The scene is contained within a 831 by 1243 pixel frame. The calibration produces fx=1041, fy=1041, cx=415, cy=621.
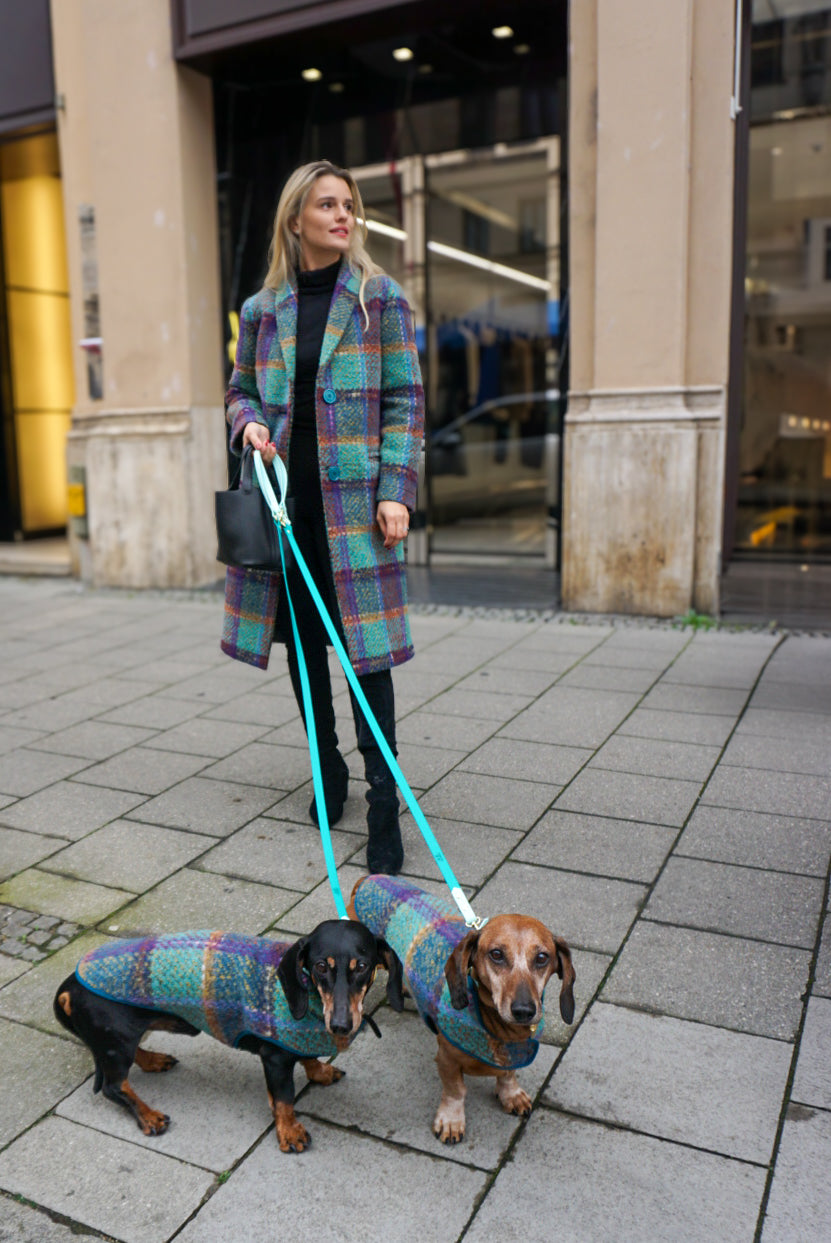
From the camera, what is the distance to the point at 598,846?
11.8ft

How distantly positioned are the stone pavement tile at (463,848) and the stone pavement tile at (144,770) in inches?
43.4

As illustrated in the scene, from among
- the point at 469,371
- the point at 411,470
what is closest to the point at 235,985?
the point at 411,470

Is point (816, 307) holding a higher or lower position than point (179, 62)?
lower

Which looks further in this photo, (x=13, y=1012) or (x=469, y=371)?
(x=469, y=371)

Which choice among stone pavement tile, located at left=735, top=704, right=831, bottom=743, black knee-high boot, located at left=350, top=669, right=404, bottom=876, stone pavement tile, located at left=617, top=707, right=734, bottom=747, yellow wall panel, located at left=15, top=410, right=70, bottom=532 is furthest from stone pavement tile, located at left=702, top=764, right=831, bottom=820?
yellow wall panel, located at left=15, top=410, right=70, bottom=532

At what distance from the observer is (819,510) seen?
365 inches

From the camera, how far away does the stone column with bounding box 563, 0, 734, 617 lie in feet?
A: 21.8

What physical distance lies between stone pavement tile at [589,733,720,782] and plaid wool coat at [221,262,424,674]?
1403 mm

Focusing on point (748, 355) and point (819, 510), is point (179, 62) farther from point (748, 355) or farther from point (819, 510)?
point (819, 510)

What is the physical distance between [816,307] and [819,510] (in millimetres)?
1745

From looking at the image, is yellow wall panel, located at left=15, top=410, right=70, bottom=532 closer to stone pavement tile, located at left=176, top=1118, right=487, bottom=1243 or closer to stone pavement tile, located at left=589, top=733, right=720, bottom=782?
stone pavement tile, located at left=589, top=733, right=720, bottom=782

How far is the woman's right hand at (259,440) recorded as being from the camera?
321 centimetres

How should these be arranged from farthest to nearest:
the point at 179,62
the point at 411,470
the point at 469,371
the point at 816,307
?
the point at 469,371 < the point at 816,307 < the point at 179,62 < the point at 411,470

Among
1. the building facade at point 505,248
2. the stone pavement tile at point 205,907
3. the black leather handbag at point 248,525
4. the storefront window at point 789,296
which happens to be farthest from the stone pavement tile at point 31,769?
the storefront window at point 789,296
